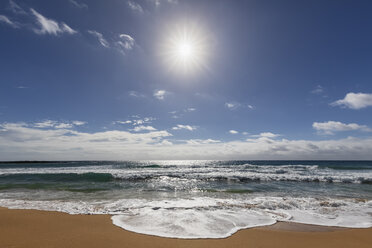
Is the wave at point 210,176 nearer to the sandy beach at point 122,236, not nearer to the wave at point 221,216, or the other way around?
the wave at point 221,216

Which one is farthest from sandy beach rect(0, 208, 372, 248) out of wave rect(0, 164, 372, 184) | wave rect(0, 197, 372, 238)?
wave rect(0, 164, 372, 184)

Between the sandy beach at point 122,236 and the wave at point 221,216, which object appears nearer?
the sandy beach at point 122,236

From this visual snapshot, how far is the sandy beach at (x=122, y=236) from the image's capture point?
4070mm

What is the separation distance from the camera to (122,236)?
446 centimetres

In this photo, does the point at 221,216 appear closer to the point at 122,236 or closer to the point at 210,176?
the point at 122,236

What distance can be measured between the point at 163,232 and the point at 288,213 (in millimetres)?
4899

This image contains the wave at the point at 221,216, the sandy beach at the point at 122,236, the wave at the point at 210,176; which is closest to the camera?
the sandy beach at the point at 122,236

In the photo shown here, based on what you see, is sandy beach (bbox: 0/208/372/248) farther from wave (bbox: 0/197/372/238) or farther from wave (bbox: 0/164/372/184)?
wave (bbox: 0/164/372/184)

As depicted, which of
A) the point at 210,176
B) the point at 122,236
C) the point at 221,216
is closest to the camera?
the point at 122,236

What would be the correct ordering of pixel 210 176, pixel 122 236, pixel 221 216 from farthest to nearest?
pixel 210 176
pixel 221 216
pixel 122 236

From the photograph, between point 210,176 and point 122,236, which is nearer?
point 122,236

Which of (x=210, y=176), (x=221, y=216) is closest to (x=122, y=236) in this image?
(x=221, y=216)

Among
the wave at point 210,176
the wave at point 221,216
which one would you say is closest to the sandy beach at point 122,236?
the wave at point 221,216

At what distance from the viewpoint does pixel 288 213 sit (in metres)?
7.15
